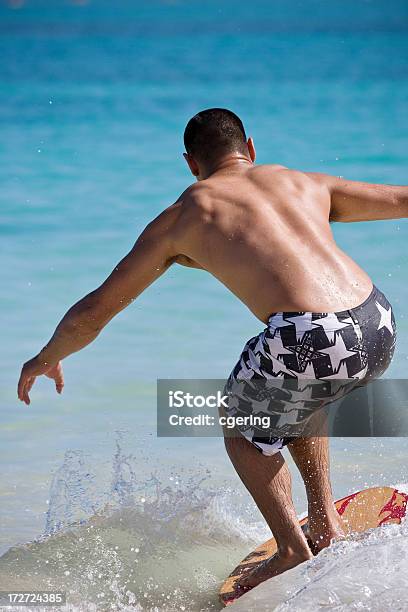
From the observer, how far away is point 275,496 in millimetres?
2314

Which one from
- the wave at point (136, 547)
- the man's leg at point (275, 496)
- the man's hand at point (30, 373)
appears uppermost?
the man's hand at point (30, 373)

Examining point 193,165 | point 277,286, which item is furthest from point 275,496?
point 193,165

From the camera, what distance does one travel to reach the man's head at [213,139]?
2604 millimetres

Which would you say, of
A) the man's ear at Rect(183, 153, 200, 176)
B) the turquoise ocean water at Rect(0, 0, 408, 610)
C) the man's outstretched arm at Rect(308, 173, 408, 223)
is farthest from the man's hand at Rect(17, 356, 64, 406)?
the man's outstretched arm at Rect(308, 173, 408, 223)

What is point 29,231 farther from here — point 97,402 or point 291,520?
point 291,520

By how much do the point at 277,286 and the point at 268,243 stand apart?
4.6 inches

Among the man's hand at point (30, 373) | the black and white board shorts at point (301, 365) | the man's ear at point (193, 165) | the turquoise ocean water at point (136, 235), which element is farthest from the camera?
the turquoise ocean water at point (136, 235)

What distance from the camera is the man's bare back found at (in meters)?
2.26

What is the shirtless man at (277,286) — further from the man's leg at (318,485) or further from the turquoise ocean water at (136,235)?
the turquoise ocean water at (136,235)

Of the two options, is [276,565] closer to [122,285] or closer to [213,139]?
[122,285]

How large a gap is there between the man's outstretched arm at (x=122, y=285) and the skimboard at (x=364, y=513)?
2.62 feet

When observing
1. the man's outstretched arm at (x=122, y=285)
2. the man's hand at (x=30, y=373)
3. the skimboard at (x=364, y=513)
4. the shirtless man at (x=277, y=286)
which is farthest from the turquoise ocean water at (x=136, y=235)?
the man's outstretched arm at (x=122, y=285)

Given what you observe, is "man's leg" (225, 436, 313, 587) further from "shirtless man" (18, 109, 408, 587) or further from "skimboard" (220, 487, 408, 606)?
"skimboard" (220, 487, 408, 606)

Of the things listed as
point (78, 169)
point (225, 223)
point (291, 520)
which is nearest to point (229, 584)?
point (291, 520)
